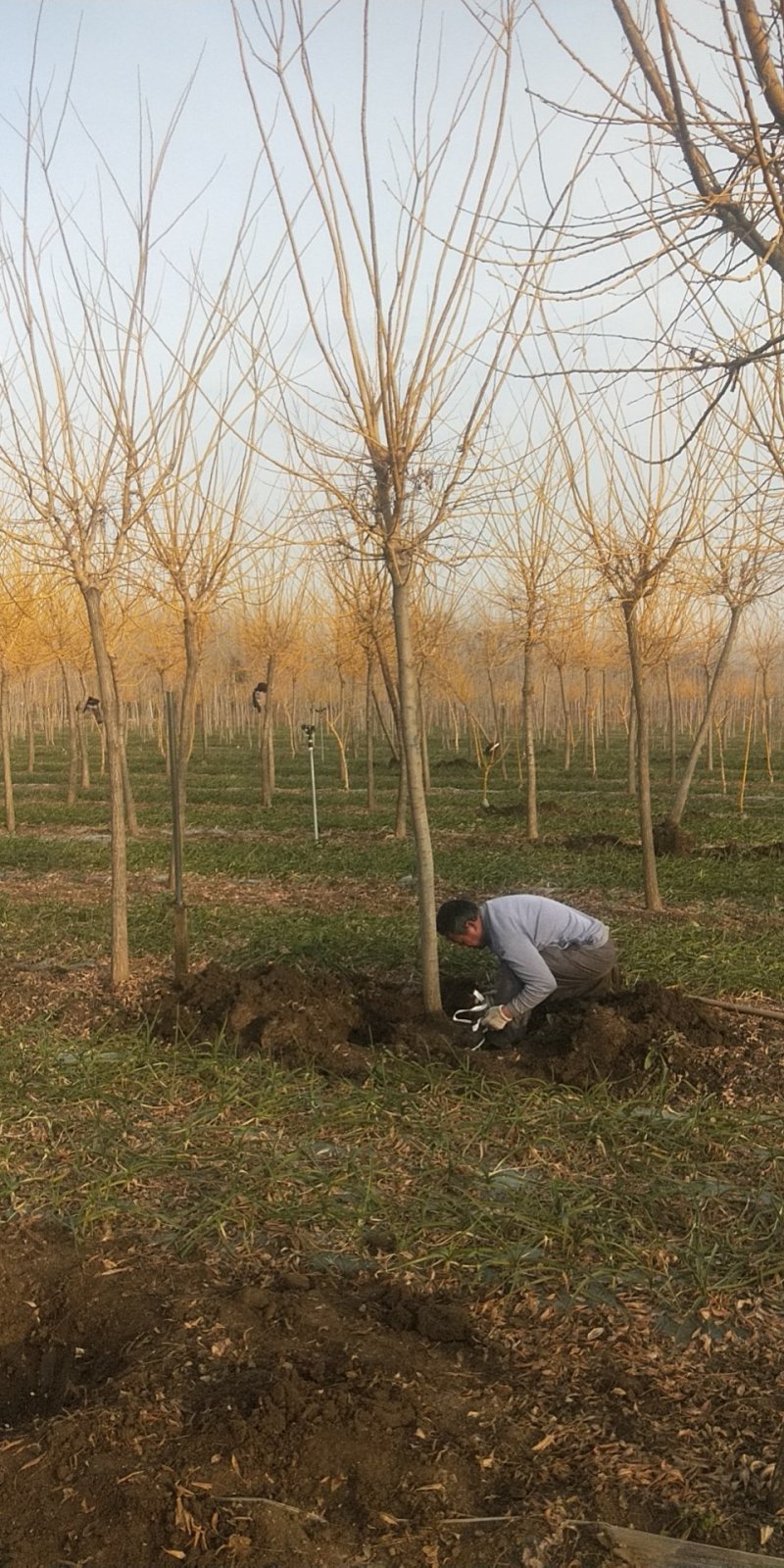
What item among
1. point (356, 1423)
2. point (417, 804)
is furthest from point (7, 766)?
point (356, 1423)

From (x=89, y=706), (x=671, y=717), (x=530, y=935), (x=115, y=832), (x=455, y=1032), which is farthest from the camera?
(x=671, y=717)

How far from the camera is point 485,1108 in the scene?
429 centimetres

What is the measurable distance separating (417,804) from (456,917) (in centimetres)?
60

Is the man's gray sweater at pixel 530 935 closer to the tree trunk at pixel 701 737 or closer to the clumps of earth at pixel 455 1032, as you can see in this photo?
the clumps of earth at pixel 455 1032

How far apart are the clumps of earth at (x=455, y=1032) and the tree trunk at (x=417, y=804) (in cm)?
24

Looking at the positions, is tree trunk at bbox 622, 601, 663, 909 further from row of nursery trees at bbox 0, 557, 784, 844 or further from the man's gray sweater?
the man's gray sweater

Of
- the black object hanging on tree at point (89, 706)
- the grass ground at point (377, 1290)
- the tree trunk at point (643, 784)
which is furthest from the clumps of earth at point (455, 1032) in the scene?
the black object hanging on tree at point (89, 706)

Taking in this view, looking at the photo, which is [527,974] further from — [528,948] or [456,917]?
[456,917]

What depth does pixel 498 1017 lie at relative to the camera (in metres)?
4.92

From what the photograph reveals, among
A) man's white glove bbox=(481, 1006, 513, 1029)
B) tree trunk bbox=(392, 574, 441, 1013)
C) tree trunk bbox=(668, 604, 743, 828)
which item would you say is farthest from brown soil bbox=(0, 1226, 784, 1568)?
tree trunk bbox=(668, 604, 743, 828)

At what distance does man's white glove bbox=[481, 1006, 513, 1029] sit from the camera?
4918mm

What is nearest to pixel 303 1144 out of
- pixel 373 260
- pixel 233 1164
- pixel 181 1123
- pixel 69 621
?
pixel 233 1164

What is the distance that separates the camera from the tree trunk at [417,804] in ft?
16.6

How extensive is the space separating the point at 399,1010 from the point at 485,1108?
3.61 feet
